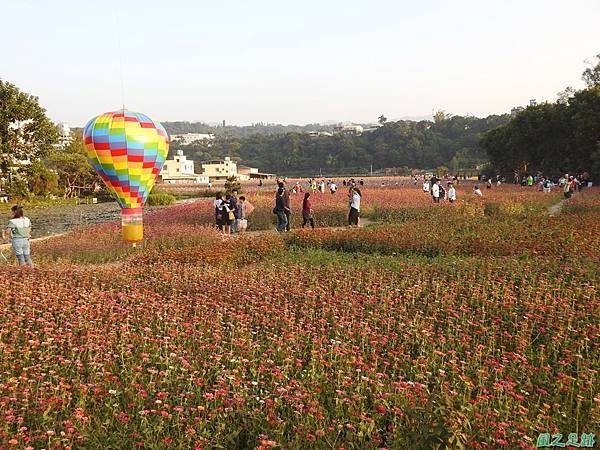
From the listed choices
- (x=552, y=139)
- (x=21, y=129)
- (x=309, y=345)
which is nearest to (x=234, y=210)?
(x=309, y=345)

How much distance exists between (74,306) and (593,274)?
906 centimetres

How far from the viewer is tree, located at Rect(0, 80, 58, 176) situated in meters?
37.7

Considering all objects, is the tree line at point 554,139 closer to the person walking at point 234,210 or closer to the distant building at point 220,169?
the person walking at point 234,210

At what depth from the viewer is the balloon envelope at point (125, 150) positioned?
15523 millimetres

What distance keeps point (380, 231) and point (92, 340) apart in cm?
1100

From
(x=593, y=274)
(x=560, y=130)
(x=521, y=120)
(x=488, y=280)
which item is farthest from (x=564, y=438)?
(x=521, y=120)

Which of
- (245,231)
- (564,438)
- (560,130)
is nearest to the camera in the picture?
(564,438)

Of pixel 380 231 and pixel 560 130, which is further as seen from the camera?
pixel 560 130

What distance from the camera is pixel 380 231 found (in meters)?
16.6

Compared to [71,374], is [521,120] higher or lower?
higher

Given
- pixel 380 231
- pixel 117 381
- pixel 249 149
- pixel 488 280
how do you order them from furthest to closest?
1. pixel 249 149
2. pixel 380 231
3. pixel 488 280
4. pixel 117 381

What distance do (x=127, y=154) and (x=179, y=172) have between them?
346ft

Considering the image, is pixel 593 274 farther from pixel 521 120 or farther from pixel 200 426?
pixel 521 120

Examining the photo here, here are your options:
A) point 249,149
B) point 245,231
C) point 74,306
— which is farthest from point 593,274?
point 249,149
